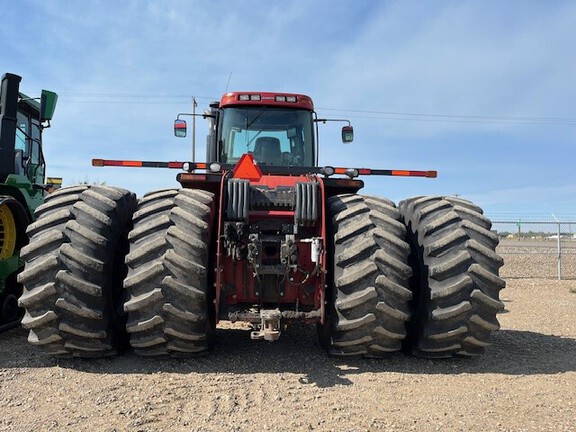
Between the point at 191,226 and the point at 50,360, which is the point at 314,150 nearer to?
the point at 191,226

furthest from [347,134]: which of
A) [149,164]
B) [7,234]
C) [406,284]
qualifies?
[7,234]

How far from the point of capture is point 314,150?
652 centimetres

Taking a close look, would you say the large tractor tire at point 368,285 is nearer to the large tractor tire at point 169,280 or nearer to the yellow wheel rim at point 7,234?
the large tractor tire at point 169,280

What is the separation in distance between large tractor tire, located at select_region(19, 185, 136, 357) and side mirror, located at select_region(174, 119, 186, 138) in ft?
8.31

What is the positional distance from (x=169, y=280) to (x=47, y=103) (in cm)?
343

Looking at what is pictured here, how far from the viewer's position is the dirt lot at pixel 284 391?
3.33 metres

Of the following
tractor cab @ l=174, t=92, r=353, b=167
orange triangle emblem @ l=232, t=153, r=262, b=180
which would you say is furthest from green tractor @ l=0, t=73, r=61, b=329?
orange triangle emblem @ l=232, t=153, r=262, b=180

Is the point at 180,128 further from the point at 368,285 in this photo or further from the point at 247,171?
the point at 368,285

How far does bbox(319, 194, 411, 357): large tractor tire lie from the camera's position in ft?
14.0

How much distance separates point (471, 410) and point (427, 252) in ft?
4.77

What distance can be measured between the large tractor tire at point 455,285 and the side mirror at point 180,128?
364cm

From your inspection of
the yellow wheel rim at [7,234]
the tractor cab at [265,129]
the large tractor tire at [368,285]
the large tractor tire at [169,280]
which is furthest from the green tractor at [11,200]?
the large tractor tire at [368,285]

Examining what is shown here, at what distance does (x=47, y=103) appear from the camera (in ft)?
20.2

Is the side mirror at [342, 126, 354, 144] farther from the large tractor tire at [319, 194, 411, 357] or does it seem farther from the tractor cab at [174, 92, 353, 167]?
the large tractor tire at [319, 194, 411, 357]
